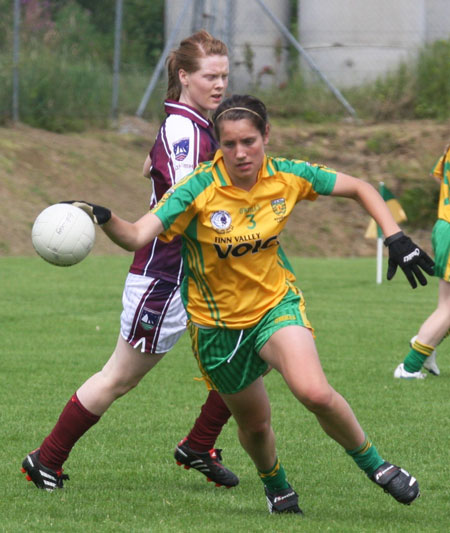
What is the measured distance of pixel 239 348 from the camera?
436cm

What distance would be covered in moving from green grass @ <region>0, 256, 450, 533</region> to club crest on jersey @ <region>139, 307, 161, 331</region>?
2.46 feet

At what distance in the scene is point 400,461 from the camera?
5434 millimetres

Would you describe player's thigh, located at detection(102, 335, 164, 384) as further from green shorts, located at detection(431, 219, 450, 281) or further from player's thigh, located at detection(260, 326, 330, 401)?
green shorts, located at detection(431, 219, 450, 281)

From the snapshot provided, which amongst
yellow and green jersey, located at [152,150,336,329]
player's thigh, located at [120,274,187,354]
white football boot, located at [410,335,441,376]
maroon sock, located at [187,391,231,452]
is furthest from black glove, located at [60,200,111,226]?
white football boot, located at [410,335,441,376]

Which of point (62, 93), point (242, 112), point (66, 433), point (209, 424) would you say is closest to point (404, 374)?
point (209, 424)

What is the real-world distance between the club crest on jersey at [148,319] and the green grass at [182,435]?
29.5 inches

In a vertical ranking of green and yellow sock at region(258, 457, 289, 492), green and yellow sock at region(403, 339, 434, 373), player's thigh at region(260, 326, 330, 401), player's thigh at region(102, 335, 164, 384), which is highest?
player's thigh at region(260, 326, 330, 401)

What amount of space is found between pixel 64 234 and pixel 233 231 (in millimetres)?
703

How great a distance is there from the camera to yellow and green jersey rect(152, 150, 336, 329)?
4301mm

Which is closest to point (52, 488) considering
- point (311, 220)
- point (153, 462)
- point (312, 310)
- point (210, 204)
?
point (153, 462)

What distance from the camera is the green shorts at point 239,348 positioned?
431 centimetres

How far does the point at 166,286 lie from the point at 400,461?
154cm

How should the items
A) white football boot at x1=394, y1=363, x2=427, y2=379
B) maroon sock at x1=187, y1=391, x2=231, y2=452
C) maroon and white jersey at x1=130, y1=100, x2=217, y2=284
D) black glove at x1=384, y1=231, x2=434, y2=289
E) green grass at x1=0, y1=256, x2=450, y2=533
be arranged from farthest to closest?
white football boot at x1=394, y1=363, x2=427, y2=379
maroon sock at x1=187, y1=391, x2=231, y2=452
maroon and white jersey at x1=130, y1=100, x2=217, y2=284
green grass at x1=0, y1=256, x2=450, y2=533
black glove at x1=384, y1=231, x2=434, y2=289

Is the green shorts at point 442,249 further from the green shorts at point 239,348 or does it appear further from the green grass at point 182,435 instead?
the green shorts at point 239,348
